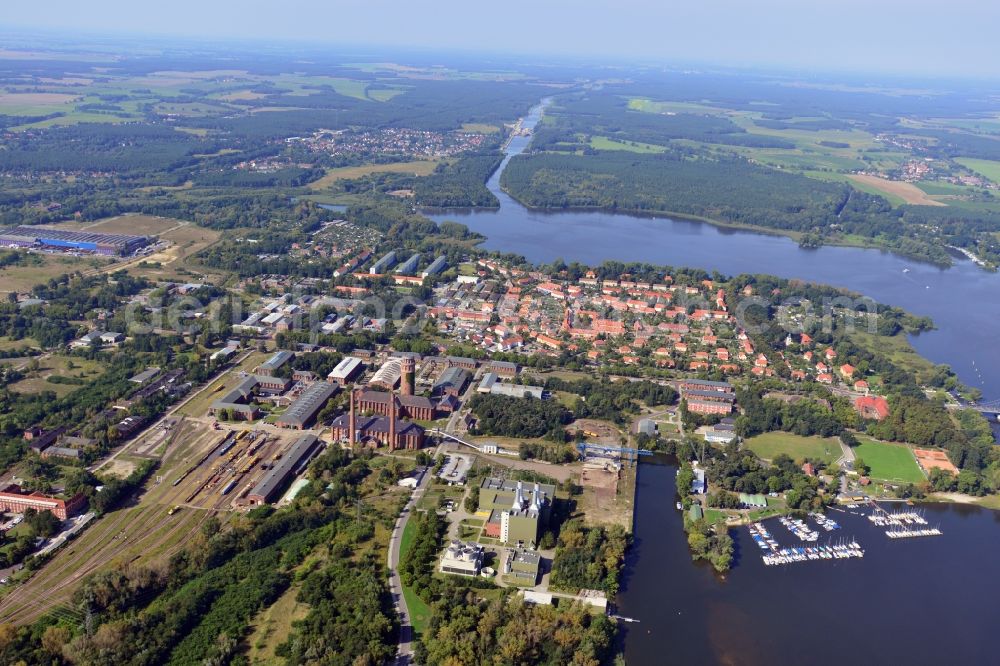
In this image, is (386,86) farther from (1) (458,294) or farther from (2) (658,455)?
(2) (658,455)

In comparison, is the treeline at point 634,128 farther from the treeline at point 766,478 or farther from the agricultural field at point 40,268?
the treeline at point 766,478

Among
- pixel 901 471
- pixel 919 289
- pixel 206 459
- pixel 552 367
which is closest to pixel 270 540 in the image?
pixel 206 459

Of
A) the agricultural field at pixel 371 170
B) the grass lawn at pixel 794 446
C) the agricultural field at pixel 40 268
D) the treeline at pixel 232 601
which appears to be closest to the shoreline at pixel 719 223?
the agricultural field at pixel 371 170

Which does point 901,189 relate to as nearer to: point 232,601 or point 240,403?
point 240,403

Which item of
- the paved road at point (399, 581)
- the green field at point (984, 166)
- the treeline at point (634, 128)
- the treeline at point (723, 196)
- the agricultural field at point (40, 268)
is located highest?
the treeline at point (634, 128)

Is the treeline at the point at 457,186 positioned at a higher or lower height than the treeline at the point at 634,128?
lower

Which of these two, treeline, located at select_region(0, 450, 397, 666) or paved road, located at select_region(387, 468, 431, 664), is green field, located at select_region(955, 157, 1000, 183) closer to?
paved road, located at select_region(387, 468, 431, 664)

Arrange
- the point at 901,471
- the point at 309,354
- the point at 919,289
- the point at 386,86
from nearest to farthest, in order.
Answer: the point at 901,471 < the point at 309,354 < the point at 919,289 < the point at 386,86
